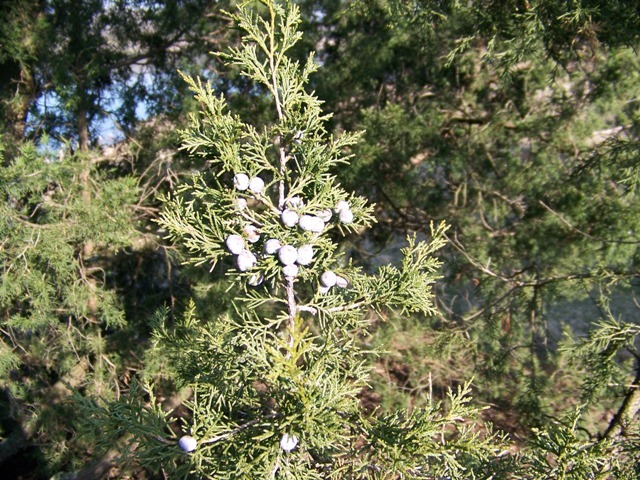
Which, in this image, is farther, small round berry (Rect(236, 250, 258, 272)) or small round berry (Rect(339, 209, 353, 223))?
small round berry (Rect(339, 209, 353, 223))

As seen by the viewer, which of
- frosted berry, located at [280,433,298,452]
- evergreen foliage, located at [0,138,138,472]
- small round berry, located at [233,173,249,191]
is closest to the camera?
frosted berry, located at [280,433,298,452]

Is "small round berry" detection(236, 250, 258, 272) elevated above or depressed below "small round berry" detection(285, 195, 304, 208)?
below

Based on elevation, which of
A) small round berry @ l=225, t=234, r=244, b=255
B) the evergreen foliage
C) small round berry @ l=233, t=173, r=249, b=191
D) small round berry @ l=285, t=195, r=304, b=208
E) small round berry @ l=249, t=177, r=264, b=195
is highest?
small round berry @ l=233, t=173, r=249, b=191

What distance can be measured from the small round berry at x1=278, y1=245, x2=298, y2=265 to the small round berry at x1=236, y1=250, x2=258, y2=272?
9cm

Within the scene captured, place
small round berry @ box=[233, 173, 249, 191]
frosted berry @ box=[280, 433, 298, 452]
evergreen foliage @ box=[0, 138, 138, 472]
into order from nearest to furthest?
frosted berry @ box=[280, 433, 298, 452] < small round berry @ box=[233, 173, 249, 191] < evergreen foliage @ box=[0, 138, 138, 472]

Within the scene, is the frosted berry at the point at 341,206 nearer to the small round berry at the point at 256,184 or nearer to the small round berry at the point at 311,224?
the small round berry at the point at 311,224

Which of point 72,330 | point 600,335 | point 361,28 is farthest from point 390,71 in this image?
point 72,330

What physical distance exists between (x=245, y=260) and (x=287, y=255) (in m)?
0.14

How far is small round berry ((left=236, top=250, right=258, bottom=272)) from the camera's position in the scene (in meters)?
1.44

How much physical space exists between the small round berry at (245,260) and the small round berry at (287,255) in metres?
0.09

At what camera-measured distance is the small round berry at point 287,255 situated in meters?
1.44

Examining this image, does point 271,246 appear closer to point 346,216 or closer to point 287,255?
point 287,255

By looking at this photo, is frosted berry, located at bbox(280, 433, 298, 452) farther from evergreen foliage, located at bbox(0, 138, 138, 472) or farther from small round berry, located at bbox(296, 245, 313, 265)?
evergreen foliage, located at bbox(0, 138, 138, 472)

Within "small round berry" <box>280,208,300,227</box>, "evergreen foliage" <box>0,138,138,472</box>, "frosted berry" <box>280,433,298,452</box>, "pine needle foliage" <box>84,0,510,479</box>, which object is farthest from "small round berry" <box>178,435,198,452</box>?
"evergreen foliage" <box>0,138,138,472</box>
